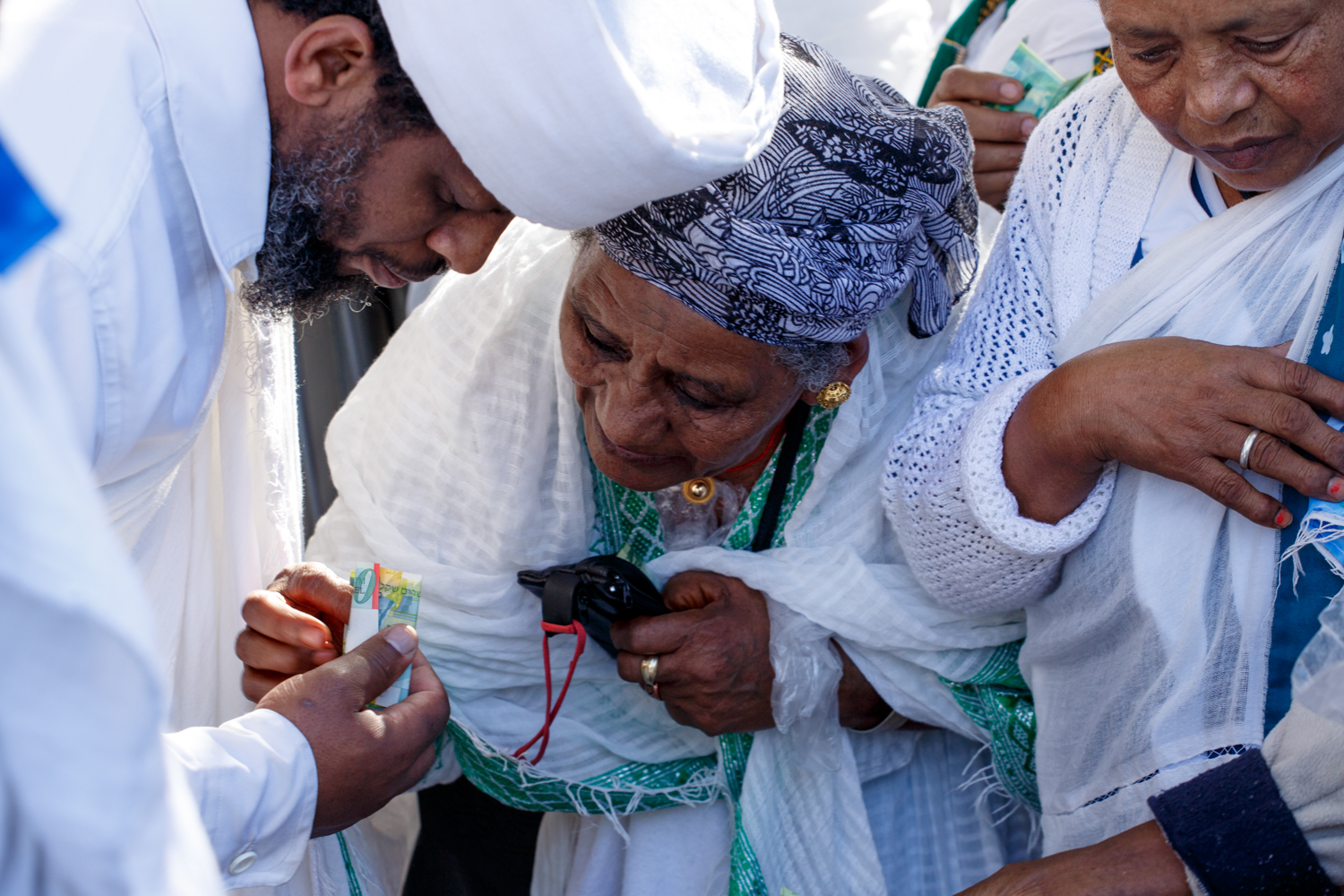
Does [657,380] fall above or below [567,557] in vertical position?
above

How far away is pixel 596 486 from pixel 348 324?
1.58 m

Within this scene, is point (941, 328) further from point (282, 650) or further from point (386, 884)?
point (386, 884)

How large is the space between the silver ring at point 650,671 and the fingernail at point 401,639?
0.55 metres

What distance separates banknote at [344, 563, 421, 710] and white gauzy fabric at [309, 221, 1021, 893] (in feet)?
1.01

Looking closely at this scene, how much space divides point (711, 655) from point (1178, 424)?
919 mm

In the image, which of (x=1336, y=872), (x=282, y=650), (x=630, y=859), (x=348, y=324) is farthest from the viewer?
(x=348, y=324)

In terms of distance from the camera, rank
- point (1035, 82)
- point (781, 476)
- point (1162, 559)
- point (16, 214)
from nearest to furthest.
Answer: point (16, 214)
point (1162, 559)
point (781, 476)
point (1035, 82)

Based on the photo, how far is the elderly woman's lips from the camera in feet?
4.85

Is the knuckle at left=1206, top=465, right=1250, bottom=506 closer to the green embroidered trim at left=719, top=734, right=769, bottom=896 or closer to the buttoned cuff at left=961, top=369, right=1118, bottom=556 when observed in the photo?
the buttoned cuff at left=961, top=369, right=1118, bottom=556

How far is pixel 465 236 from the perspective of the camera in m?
1.56

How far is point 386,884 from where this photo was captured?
91.8 inches

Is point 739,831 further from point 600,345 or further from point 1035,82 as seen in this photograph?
point 1035,82

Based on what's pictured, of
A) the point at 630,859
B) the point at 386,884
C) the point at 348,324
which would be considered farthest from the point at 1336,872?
the point at 348,324

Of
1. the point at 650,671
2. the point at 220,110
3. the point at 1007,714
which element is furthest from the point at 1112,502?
the point at 220,110
